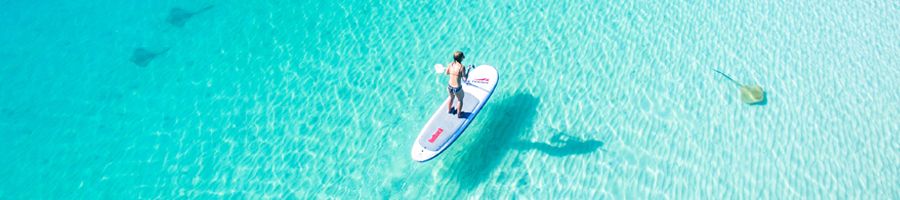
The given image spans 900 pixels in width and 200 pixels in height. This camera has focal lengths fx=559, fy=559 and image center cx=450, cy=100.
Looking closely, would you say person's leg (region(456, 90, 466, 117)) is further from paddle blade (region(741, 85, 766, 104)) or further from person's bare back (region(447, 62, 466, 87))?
paddle blade (region(741, 85, 766, 104))

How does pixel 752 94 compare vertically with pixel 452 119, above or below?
above

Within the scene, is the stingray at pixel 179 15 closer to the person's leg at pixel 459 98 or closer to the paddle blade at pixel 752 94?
the person's leg at pixel 459 98

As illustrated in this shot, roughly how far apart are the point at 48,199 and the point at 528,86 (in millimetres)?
7661

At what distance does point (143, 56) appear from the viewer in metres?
10.9

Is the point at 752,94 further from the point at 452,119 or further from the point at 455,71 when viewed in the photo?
the point at 455,71

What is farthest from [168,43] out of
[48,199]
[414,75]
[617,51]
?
[617,51]

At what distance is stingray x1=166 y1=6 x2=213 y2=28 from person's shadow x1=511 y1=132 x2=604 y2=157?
7.49 meters

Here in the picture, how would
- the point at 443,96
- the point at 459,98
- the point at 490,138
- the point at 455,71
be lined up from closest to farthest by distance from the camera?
the point at 455,71 → the point at 459,98 → the point at 490,138 → the point at 443,96

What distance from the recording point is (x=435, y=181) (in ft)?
26.4

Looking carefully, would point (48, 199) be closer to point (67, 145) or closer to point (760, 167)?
point (67, 145)

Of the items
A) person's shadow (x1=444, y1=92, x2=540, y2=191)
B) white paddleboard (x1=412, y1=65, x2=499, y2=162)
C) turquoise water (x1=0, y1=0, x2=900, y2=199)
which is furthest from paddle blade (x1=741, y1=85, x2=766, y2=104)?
white paddleboard (x1=412, y1=65, x2=499, y2=162)

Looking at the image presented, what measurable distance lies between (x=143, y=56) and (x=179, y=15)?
4.10 feet

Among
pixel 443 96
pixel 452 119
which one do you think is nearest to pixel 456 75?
pixel 452 119

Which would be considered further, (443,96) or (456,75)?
(443,96)
